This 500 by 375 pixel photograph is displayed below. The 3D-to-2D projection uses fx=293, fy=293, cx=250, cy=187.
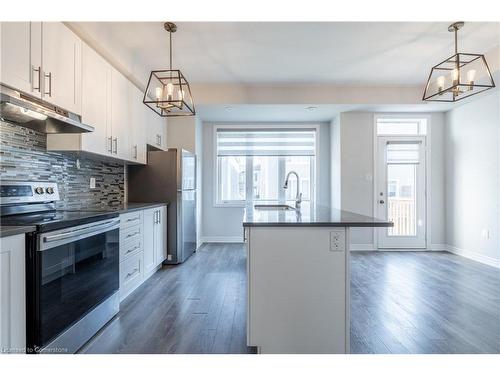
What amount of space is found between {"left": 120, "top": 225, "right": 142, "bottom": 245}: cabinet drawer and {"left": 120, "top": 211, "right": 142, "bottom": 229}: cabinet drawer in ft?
0.13

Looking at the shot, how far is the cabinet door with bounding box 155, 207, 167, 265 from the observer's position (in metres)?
3.71

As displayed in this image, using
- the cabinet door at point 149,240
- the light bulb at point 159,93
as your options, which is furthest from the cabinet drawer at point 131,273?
the light bulb at point 159,93

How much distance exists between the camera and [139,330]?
222 centimetres

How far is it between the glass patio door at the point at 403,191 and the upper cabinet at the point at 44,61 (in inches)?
181

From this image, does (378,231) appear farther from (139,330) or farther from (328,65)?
(139,330)

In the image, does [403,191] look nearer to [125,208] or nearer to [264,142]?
[264,142]

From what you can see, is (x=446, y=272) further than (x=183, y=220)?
No

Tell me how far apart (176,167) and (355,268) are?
280 cm

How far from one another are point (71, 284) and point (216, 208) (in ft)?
12.9

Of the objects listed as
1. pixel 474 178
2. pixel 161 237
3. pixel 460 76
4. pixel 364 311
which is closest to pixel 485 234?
pixel 474 178

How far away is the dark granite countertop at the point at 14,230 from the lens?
1.39 metres

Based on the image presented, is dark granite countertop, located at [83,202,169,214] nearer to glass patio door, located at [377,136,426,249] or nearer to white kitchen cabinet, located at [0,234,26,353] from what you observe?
white kitchen cabinet, located at [0,234,26,353]

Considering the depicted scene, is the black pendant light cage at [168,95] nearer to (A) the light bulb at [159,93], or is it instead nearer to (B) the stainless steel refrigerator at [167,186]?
(A) the light bulb at [159,93]
